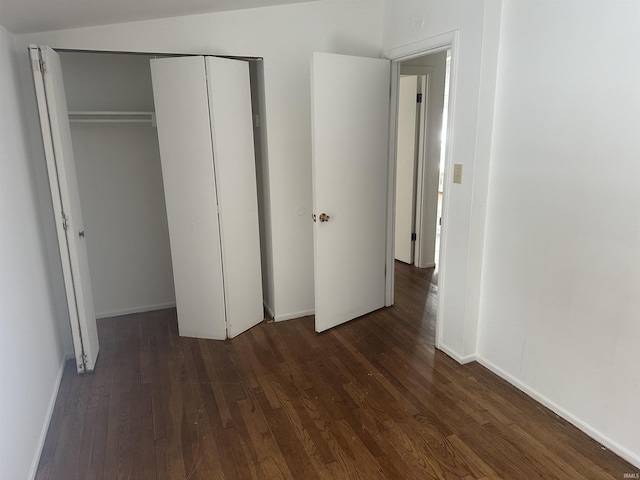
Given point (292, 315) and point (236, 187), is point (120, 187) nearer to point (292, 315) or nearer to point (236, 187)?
point (236, 187)

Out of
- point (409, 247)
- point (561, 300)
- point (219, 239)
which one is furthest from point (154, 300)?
point (561, 300)

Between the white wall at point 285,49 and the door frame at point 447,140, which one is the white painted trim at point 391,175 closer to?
the door frame at point 447,140

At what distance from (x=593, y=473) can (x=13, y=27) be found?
3626 mm

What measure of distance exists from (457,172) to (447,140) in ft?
0.73

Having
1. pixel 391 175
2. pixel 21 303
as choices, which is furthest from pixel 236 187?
pixel 21 303

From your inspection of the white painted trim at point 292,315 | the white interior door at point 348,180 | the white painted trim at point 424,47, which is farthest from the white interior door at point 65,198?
the white painted trim at point 424,47

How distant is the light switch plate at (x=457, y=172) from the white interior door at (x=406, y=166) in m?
1.86

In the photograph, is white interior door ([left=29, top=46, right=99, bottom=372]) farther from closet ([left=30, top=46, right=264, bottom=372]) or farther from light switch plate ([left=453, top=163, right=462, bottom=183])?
light switch plate ([left=453, top=163, right=462, bottom=183])

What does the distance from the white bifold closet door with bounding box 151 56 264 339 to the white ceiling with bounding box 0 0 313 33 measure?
0.29 m

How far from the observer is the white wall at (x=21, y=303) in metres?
1.72

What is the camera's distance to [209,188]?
9.38 ft

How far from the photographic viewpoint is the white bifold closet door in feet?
8.92

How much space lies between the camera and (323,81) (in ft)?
9.15

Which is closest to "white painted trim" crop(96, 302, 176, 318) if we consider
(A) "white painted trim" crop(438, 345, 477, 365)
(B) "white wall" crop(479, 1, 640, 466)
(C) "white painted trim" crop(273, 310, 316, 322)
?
(C) "white painted trim" crop(273, 310, 316, 322)
